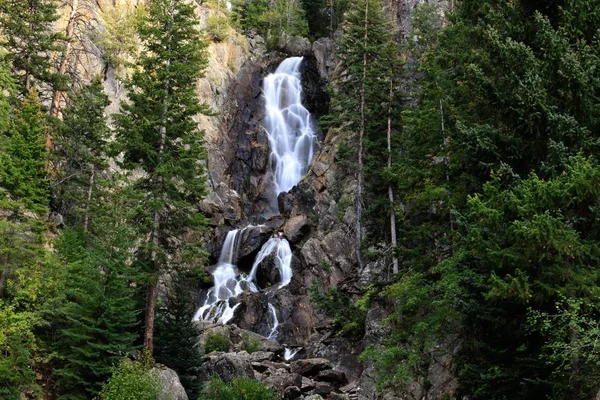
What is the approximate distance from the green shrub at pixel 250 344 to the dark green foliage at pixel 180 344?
685 centimetres

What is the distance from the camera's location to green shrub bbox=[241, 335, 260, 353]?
91.1 feet

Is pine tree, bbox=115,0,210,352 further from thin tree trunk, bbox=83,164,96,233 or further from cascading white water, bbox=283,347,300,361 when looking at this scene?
cascading white water, bbox=283,347,300,361

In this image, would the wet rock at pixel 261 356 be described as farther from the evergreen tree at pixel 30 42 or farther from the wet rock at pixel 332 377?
the evergreen tree at pixel 30 42

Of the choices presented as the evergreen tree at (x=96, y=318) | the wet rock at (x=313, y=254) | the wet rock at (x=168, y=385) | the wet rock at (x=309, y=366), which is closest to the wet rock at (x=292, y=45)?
the wet rock at (x=313, y=254)

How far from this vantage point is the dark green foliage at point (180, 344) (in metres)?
19.9

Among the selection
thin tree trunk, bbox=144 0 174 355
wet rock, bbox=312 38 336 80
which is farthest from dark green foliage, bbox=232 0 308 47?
thin tree trunk, bbox=144 0 174 355

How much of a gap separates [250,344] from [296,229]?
11.7m

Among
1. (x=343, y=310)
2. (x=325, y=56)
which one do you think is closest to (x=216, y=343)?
(x=343, y=310)

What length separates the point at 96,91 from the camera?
25719mm

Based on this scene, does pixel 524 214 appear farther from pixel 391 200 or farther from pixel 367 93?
pixel 367 93

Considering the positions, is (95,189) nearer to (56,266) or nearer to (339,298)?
(56,266)

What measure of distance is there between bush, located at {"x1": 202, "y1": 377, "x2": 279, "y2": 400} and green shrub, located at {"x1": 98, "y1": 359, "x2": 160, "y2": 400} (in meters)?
2.57

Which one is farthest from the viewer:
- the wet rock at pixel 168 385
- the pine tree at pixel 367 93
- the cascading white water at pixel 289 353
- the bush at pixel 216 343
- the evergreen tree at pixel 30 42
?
the cascading white water at pixel 289 353

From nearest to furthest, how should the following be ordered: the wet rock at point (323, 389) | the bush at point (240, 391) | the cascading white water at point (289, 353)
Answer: the bush at point (240, 391), the wet rock at point (323, 389), the cascading white water at point (289, 353)
